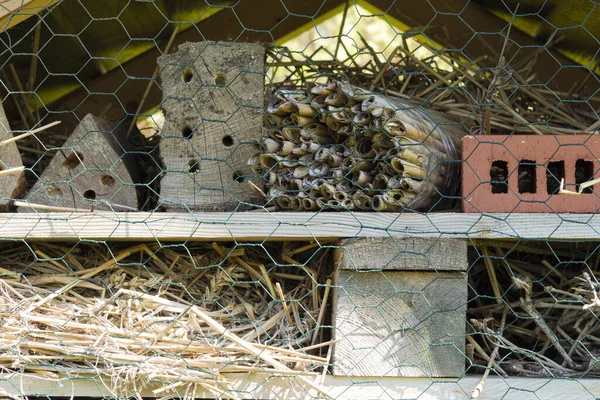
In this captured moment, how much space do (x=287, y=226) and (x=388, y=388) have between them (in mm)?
351

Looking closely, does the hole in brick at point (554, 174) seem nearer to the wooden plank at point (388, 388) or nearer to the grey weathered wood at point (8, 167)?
the wooden plank at point (388, 388)

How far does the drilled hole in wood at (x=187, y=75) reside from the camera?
1775mm

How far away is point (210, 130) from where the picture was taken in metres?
1.76

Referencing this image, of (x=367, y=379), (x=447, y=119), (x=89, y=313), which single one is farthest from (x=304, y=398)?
(x=447, y=119)

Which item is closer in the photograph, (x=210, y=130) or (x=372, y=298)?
(x=372, y=298)

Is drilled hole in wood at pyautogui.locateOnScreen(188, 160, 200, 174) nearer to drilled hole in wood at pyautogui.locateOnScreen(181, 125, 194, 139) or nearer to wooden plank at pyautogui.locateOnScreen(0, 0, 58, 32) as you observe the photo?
drilled hole in wood at pyautogui.locateOnScreen(181, 125, 194, 139)

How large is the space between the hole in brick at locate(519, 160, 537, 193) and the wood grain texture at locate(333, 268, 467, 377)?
22 cm

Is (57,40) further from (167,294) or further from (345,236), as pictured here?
(345,236)

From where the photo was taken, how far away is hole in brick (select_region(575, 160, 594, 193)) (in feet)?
5.42

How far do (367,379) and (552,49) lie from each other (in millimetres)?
1040

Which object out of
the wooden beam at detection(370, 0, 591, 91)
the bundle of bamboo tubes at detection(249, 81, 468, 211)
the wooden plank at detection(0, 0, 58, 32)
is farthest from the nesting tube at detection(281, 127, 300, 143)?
the wooden beam at detection(370, 0, 591, 91)

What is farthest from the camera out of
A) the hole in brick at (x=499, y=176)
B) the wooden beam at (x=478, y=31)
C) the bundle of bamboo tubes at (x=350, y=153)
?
the wooden beam at (x=478, y=31)

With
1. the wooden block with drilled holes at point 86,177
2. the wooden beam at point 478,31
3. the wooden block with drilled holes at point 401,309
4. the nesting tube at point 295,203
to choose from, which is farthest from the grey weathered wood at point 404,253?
the wooden beam at point 478,31

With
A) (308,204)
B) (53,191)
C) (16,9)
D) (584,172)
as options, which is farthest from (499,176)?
(16,9)
